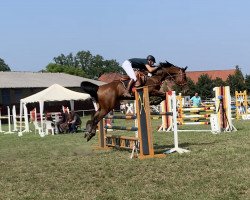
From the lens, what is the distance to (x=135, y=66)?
10.6 meters

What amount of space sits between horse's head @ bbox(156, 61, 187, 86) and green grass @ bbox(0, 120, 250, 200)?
66.5 inches

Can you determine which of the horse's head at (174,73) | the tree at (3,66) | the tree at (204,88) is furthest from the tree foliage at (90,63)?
the horse's head at (174,73)

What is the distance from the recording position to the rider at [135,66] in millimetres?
10406

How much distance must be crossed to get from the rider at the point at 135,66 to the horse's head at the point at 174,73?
30 cm

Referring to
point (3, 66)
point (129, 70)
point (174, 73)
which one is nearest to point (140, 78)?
point (129, 70)

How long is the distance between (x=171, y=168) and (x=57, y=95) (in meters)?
18.8

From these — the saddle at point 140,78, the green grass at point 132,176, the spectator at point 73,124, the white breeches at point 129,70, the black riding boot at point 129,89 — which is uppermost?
the white breeches at point 129,70

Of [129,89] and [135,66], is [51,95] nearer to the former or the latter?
[135,66]

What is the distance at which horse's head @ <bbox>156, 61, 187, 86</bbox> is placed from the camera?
1077 centimetres

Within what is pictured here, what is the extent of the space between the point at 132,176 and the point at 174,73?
407 centimetres

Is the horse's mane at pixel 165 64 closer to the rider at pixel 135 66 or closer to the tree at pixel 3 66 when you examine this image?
the rider at pixel 135 66

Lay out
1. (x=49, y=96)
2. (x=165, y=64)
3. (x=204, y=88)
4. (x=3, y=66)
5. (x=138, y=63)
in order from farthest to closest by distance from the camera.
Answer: (x=3, y=66), (x=204, y=88), (x=49, y=96), (x=165, y=64), (x=138, y=63)

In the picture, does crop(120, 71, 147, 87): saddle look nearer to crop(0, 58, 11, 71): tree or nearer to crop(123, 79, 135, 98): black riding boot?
crop(123, 79, 135, 98): black riding boot

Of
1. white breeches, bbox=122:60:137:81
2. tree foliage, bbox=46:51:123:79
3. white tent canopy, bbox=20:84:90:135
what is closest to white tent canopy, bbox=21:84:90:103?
white tent canopy, bbox=20:84:90:135
